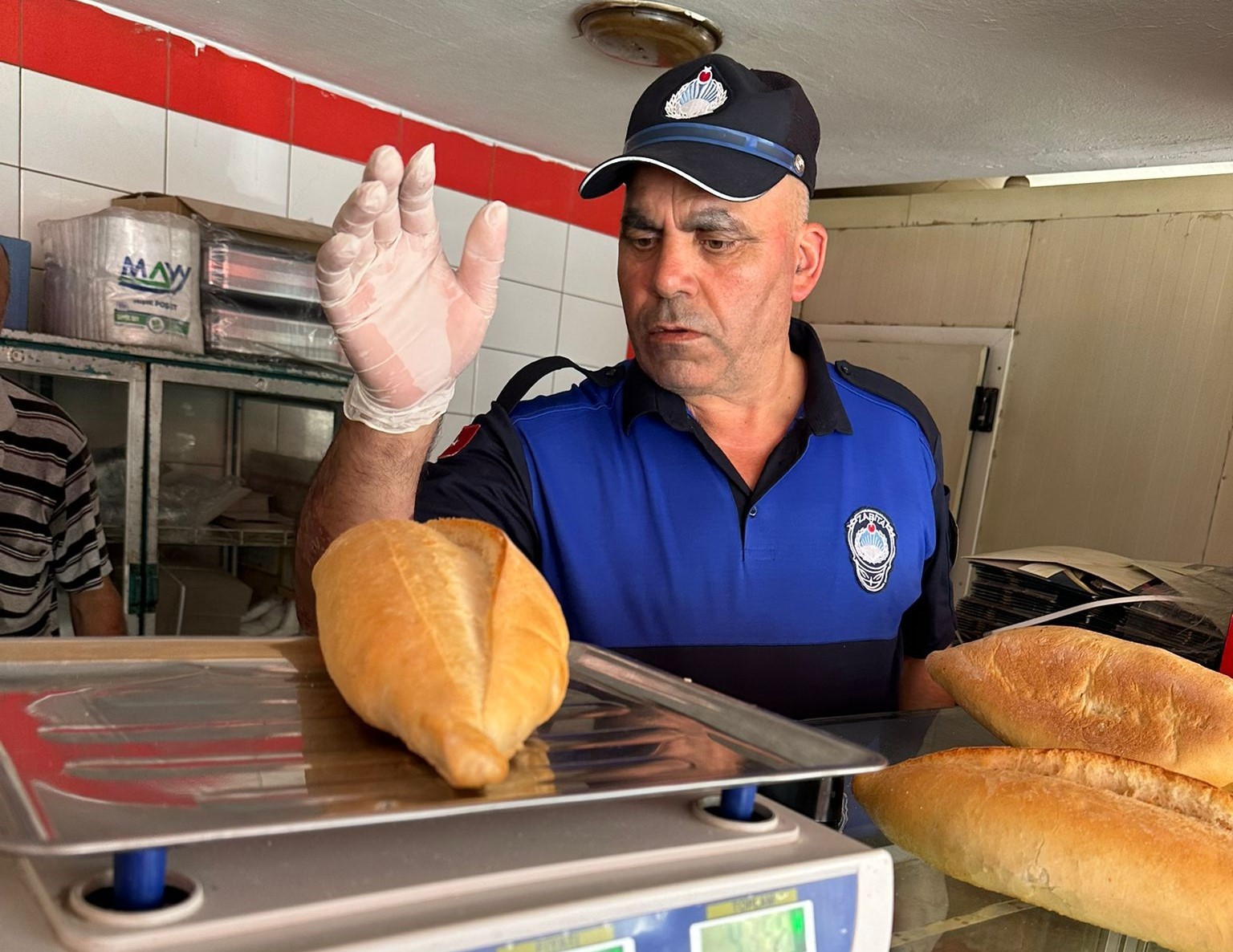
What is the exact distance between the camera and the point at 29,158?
2518mm

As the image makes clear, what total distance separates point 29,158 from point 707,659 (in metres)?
2.39

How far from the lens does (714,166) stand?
133cm

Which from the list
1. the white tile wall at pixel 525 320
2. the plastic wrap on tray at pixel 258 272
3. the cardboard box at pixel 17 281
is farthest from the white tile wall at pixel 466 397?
the cardboard box at pixel 17 281

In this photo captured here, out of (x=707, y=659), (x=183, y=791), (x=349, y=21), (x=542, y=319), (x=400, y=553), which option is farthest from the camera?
(x=542, y=319)

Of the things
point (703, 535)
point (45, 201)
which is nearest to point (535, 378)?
point (703, 535)

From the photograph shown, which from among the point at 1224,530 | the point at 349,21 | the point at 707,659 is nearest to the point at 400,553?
the point at 707,659

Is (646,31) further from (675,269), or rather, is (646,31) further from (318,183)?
(318,183)

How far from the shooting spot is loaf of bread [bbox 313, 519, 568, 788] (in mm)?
465

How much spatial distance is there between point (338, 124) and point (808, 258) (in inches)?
79.9

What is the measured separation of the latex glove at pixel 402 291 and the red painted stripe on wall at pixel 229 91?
2219 millimetres

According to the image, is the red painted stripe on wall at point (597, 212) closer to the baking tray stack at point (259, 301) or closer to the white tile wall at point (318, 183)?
the white tile wall at point (318, 183)

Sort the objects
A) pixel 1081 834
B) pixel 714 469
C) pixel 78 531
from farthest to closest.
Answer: pixel 78 531 → pixel 714 469 → pixel 1081 834

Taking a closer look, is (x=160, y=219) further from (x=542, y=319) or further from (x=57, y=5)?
(x=542, y=319)

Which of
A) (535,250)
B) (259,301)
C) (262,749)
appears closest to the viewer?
(262,749)
